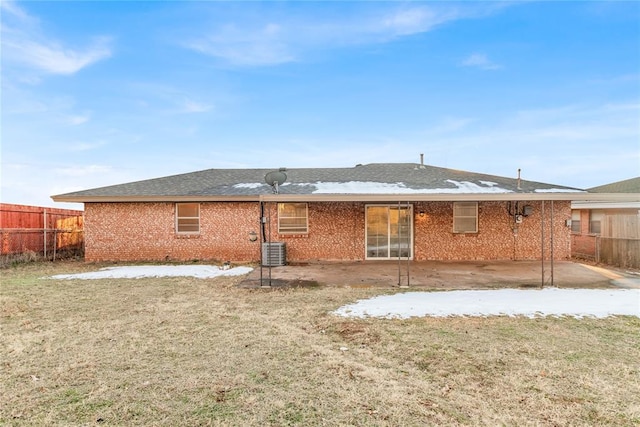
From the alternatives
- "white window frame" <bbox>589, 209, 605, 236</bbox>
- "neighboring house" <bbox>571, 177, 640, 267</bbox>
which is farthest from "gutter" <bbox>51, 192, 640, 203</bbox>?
"white window frame" <bbox>589, 209, 605, 236</bbox>

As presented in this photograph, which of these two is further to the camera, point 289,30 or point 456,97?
point 456,97

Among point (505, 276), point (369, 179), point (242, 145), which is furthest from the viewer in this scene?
point (242, 145)

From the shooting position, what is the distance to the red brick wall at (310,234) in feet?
39.9

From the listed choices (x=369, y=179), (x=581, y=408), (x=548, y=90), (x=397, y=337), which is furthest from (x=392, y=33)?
(x=581, y=408)

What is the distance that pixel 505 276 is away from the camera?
913cm

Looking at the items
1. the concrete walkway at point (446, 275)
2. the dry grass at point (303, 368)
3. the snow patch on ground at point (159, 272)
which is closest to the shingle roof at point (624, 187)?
the concrete walkway at point (446, 275)

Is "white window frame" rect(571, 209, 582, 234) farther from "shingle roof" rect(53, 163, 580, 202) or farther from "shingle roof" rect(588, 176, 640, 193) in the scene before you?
"shingle roof" rect(53, 163, 580, 202)

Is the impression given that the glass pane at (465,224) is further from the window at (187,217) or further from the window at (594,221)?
the window at (187,217)

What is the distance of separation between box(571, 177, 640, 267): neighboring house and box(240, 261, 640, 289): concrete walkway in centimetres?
112

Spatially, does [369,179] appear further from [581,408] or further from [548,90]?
[581,408]

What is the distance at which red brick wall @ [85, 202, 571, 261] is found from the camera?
1215 centimetres

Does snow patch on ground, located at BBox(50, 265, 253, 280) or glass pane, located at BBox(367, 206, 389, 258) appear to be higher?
glass pane, located at BBox(367, 206, 389, 258)

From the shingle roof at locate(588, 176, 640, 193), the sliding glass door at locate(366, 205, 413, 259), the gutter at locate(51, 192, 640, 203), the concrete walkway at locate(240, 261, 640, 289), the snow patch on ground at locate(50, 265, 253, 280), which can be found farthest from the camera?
the shingle roof at locate(588, 176, 640, 193)

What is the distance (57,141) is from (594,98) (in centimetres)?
2565
